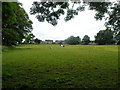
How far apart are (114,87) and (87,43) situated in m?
53.5

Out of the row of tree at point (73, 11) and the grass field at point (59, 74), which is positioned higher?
the row of tree at point (73, 11)

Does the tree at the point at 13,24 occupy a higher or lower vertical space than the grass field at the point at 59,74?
higher

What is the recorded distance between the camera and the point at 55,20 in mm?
7273

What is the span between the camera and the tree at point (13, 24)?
5.10 m

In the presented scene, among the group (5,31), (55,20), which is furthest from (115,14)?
(5,31)

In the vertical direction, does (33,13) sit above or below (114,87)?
above

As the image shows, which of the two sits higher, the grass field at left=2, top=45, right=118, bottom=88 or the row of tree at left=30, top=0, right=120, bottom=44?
the row of tree at left=30, top=0, right=120, bottom=44

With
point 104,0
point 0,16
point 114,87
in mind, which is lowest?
point 114,87

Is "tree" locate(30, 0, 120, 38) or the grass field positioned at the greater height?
"tree" locate(30, 0, 120, 38)

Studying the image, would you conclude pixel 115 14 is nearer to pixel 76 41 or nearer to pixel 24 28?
pixel 24 28

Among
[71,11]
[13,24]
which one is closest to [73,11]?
[71,11]

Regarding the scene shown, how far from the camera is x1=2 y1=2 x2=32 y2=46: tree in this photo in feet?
16.7

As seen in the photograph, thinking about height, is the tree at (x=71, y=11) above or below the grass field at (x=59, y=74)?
above

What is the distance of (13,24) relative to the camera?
29.7 m
